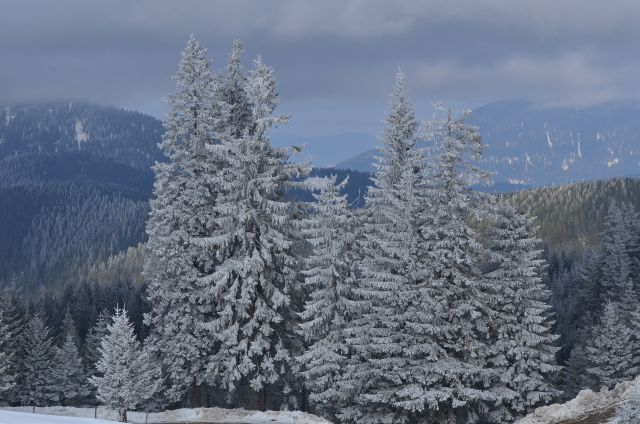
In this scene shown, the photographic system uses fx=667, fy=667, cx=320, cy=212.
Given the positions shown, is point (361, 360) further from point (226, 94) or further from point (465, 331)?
point (226, 94)

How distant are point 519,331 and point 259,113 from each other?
16259 mm

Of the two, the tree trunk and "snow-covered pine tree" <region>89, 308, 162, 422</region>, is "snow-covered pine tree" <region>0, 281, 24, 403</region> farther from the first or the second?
the tree trunk

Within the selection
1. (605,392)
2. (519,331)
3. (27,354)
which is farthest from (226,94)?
(27,354)

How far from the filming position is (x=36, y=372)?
61.1 m

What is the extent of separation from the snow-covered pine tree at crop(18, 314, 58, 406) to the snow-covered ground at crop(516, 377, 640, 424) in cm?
4754

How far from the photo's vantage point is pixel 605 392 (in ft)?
92.5

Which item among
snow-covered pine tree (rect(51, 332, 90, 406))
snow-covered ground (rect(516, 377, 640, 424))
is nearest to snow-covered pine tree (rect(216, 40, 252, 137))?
snow-covered ground (rect(516, 377, 640, 424))

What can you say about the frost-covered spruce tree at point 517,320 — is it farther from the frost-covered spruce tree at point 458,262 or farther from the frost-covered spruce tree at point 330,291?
the frost-covered spruce tree at point 330,291

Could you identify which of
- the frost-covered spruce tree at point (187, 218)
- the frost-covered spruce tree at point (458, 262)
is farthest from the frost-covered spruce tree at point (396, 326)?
the frost-covered spruce tree at point (187, 218)

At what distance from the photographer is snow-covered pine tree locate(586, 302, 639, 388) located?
45.9 metres

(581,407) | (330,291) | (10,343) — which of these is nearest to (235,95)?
(330,291)

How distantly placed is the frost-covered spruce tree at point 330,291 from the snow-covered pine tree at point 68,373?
3642 centimetres

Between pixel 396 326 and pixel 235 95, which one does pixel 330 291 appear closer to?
pixel 396 326

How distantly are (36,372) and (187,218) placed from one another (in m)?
36.2
